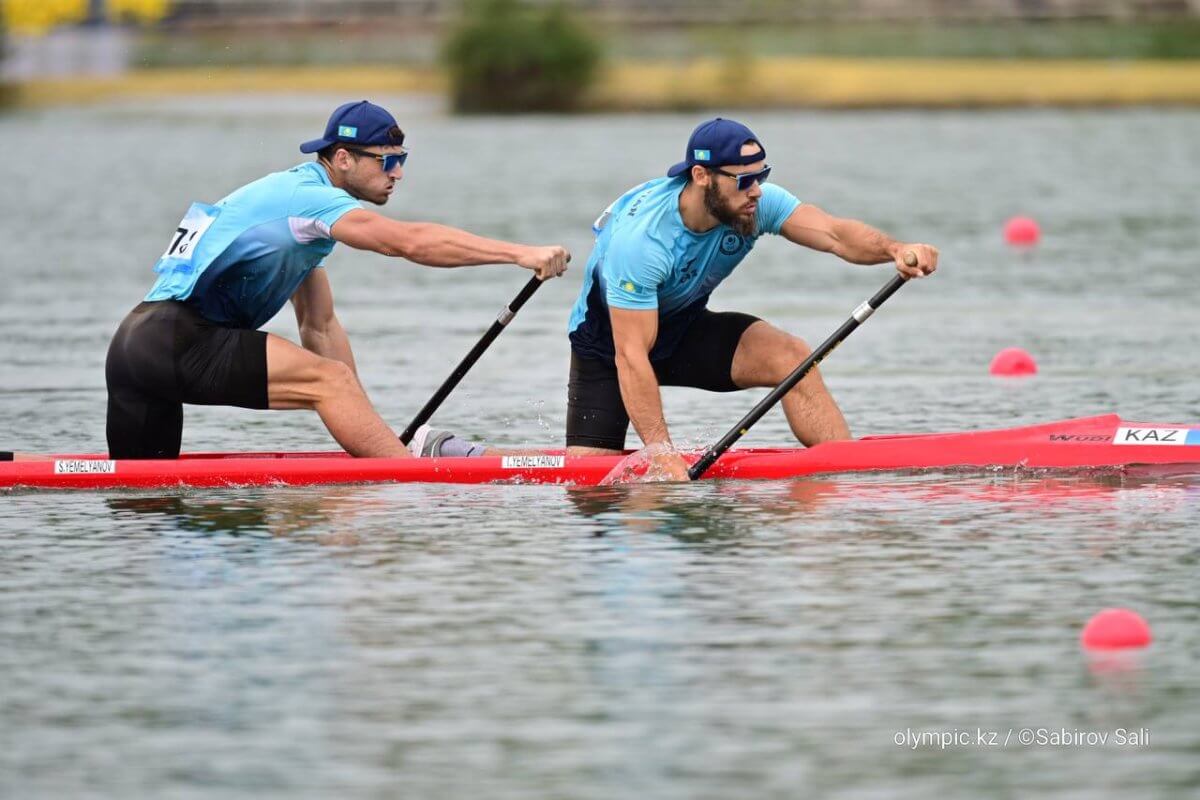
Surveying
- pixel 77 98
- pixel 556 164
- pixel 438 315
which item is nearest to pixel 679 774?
pixel 438 315

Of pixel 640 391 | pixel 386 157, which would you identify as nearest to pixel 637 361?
pixel 640 391

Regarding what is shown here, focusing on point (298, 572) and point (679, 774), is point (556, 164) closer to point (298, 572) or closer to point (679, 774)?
point (298, 572)

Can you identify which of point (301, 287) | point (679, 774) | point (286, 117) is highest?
point (286, 117)

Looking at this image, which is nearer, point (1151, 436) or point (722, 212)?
point (722, 212)

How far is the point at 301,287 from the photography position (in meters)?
12.1

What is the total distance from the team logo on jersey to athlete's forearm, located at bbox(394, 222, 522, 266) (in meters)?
1.01

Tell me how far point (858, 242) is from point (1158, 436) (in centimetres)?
172

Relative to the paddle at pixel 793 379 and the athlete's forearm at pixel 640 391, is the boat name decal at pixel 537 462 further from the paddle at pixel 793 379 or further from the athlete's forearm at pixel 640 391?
the paddle at pixel 793 379

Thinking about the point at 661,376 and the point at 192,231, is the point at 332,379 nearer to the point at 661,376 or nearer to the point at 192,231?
the point at 192,231

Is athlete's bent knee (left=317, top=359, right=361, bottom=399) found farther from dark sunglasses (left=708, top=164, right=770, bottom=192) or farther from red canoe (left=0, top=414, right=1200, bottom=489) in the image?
dark sunglasses (left=708, top=164, right=770, bottom=192)

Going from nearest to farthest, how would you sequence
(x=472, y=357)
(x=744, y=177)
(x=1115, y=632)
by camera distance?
(x=1115, y=632), (x=744, y=177), (x=472, y=357)

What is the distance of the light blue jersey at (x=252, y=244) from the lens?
11.3 metres

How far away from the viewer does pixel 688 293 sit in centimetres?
1163

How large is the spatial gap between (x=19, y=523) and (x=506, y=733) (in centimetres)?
433
